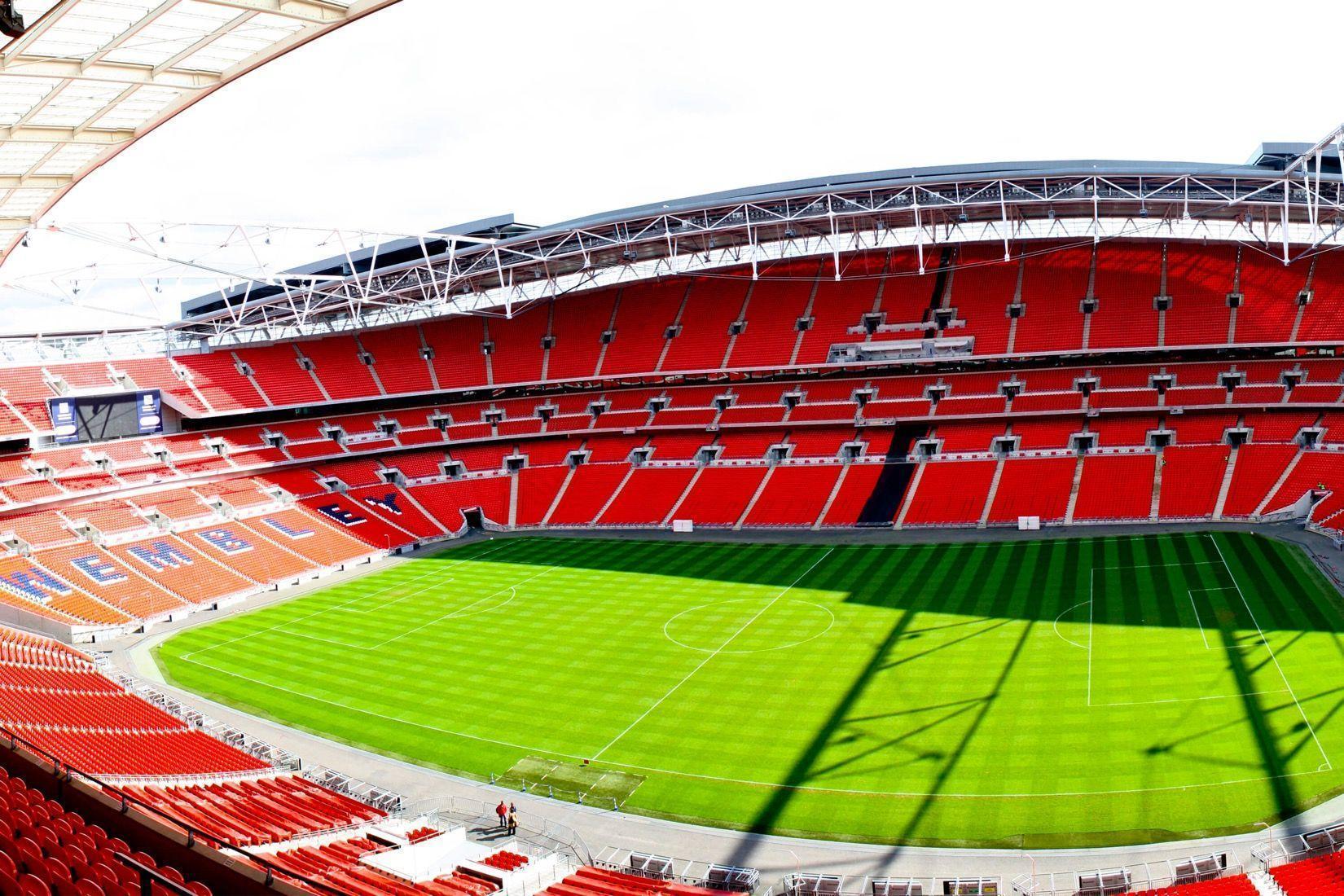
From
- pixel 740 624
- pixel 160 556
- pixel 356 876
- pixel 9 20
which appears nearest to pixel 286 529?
pixel 160 556

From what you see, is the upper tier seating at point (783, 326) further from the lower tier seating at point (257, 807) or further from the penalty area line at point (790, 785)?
the lower tier seating at point (257, 807)

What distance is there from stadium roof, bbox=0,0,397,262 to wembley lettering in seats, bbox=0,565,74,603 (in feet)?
85.9

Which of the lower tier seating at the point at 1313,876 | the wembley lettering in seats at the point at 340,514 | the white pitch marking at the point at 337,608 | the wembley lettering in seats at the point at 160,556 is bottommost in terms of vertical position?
the lower tier seating at the point at 1313,876

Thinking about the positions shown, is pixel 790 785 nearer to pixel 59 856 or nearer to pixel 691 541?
pixel 59 856

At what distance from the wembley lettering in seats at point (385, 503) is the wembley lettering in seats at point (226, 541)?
7.34 m

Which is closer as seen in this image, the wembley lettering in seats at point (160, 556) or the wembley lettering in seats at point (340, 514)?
the wembley lettering in seats at point (160, 556)

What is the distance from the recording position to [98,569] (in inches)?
1510

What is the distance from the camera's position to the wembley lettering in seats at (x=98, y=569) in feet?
124

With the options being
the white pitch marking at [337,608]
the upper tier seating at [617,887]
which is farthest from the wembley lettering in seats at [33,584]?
the upper tier seating at [617,887]

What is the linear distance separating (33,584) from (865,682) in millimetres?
31318

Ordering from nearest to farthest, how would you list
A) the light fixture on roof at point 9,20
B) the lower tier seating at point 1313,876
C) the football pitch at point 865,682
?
the light fixture on roof at point 9,20 < the lower tier seating at point 1313,876 < the football pitch at point 865,682

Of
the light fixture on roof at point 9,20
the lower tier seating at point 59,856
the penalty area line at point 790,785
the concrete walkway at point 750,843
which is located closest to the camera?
the light fixture on roof at point 9,20

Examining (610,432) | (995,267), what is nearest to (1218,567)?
(995,267)

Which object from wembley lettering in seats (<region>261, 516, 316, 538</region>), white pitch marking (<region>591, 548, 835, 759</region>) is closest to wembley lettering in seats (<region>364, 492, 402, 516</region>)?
wembley lettering in seats (<region>261, 516, 316, 538</region>)
